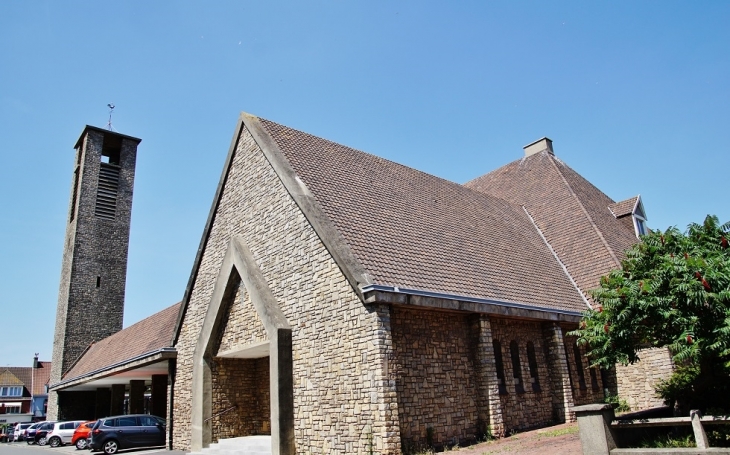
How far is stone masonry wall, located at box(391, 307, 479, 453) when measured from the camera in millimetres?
11344

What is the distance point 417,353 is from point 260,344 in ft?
15.7

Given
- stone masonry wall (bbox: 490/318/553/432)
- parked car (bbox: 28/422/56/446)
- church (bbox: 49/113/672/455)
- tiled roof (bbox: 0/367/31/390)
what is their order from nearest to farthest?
1. church (bbox: 49/113/672/455)
2. stone masonry wall (bbox: 490/318/553/432)
3. parked car (bbox: 28/422/56/446)
4. tiled roof (bbox: 0/367/31/390)

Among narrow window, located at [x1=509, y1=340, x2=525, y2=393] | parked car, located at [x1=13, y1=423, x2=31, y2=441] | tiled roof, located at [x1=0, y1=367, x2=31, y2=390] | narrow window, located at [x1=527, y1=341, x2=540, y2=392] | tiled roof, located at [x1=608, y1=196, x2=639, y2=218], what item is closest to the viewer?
narrow window, located at [x1=509, y1=340, x2=525, y2=393]

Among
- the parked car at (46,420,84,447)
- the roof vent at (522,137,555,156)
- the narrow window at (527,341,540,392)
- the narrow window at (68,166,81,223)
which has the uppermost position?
the narrow window at (68,166,81,223)

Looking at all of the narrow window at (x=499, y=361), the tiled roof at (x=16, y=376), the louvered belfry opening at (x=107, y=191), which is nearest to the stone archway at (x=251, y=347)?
the narrow window at (x=499, y=361)

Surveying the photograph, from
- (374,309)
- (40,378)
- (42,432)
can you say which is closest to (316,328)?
(374,309)

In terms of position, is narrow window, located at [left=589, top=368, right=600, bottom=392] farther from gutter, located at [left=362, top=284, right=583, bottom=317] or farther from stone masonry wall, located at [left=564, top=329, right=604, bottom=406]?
gutter, located at [left=362, top=284, right=583, bottom=317]

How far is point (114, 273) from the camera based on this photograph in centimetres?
3625

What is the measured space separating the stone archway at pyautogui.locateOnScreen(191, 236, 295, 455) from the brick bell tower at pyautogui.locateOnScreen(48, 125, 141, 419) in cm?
2192

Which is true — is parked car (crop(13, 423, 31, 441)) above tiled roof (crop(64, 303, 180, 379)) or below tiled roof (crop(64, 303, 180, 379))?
below

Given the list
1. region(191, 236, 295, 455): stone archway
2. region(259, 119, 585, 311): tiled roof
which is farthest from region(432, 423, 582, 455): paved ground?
region(191, 236, 295, 455): stone archway

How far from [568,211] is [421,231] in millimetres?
9915

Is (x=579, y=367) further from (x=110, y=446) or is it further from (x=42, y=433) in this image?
(x=42, y=433)

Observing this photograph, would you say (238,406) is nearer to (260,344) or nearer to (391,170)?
(260,344)
